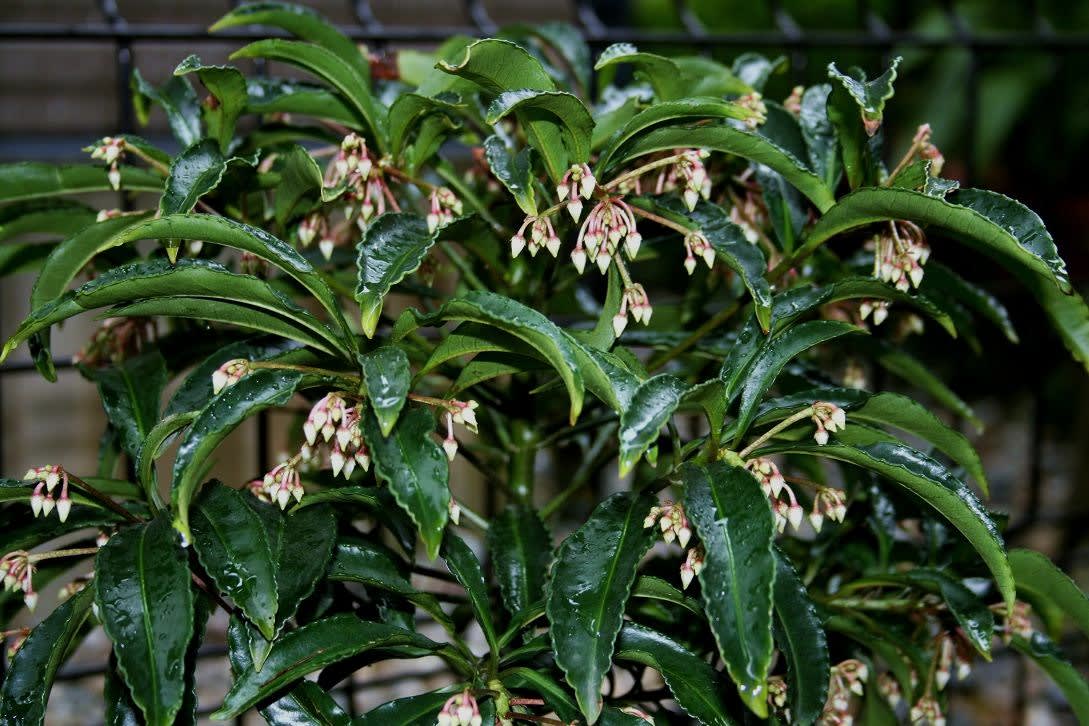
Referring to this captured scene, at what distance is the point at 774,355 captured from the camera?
0.97 m

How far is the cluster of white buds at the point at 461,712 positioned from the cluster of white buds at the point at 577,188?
0.40 m

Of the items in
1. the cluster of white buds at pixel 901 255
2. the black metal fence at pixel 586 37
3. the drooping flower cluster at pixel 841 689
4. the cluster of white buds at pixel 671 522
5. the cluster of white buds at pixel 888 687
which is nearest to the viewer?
the cluster of white buds at pixel 671 522

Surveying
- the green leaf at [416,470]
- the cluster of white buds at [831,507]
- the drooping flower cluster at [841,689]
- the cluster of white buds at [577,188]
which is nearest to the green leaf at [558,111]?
the cluster of white buds at [577,188]

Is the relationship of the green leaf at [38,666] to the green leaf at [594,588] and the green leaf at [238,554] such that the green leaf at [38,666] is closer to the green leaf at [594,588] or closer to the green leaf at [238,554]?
the green leaf at [238,554]

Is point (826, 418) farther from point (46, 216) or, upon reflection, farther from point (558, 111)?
point (46, 216)

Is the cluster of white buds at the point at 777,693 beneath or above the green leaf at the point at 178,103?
beneath

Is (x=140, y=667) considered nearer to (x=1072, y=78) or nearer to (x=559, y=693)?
(x=559, y=693)

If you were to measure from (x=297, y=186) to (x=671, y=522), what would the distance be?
0.47m

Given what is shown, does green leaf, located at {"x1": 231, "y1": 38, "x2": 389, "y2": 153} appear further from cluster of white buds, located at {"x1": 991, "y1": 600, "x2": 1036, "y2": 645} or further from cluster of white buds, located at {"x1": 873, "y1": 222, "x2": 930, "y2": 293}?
cluster of white buds, located at {"x1": 991, "y1": 600, "x2": 1036, "y2": 645}

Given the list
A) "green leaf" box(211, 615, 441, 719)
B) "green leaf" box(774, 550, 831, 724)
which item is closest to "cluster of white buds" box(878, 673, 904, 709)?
"green leaf" box(774, 550, 831, 724)

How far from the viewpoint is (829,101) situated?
1007mm

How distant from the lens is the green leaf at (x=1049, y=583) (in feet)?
3.59

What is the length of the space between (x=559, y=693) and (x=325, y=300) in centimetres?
37

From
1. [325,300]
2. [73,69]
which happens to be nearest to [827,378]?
[325,300]
